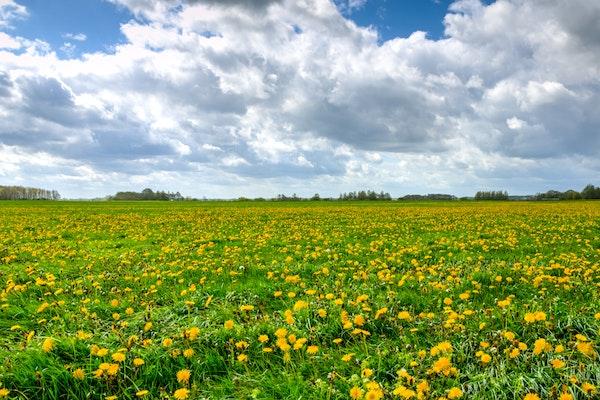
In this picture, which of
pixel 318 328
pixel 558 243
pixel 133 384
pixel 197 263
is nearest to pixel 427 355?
pixel 318 328

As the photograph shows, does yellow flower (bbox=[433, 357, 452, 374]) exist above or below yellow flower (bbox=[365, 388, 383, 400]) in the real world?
above

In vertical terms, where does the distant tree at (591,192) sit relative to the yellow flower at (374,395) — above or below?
above

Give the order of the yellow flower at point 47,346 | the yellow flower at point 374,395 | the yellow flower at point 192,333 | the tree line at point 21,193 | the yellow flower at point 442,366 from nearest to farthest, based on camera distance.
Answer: the yellow flower at point 374,395, the yellow flower at point 442,366, the yellow flower at point 47,346, the yellow flower at point 192,333, the tree line at point 21,193

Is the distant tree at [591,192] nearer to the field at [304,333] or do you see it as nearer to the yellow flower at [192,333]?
the field at [304,333]

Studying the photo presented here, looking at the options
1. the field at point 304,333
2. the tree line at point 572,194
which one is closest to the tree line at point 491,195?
the tree line at point 572,194

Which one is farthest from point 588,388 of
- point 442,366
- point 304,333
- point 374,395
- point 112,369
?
point 112,369

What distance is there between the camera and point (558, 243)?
500 inches

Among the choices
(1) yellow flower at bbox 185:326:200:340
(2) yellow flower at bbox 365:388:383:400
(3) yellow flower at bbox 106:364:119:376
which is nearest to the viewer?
(2) yellow flower at bbox 365:388:383:400

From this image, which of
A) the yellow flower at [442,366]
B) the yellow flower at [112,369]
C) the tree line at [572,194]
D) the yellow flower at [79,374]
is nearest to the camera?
the yellow flower at [442,366]

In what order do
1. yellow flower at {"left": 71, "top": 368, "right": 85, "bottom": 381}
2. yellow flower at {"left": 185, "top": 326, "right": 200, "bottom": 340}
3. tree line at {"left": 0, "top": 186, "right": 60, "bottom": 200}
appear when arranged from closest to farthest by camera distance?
yellow flower at {"left": 71, "top": 368, "right": 85, "bottom": 381}
yellow flower at {"left": 185, "top": 326, "right": 200, "bottom": 340}
tree line at {"left": 0, "top": 186, "right": 60, "bottom": 200}

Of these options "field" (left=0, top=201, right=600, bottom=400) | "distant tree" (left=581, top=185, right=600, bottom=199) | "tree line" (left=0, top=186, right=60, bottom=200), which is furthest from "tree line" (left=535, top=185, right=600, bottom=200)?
"tree line" (left=0, top=186, right=60, bottom=200)

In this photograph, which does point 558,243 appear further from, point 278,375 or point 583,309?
point 278,375

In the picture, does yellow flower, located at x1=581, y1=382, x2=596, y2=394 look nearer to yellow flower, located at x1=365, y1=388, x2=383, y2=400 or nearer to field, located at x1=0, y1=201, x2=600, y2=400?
field, located at x1=0, y1=201, x2=600, y2=400

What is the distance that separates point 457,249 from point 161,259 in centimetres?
850
